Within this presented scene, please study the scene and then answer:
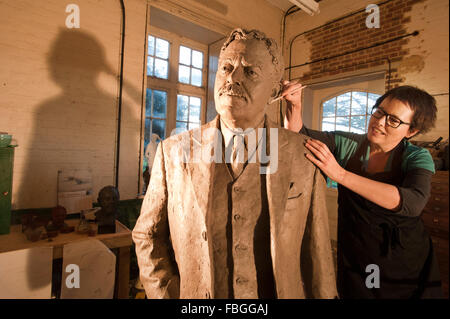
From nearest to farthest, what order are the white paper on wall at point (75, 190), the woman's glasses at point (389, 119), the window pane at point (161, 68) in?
the woman's glasses at point (389, 119), the white paper on wall at point (75, 190), the window pane at point (161, 68)

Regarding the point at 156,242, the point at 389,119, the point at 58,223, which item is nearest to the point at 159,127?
the point at 58,223

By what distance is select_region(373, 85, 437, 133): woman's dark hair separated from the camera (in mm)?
715

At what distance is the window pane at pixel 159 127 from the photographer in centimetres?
446

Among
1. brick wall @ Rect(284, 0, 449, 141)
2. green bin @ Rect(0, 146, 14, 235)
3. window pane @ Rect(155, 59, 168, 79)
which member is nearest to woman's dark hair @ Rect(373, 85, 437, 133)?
brick wall @ Rect(284, 0, 449, 141)

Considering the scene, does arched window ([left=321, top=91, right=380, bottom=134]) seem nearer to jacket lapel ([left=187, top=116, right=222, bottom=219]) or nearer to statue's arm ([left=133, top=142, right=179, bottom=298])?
jacket lapel ([left=187, top=116, right=222, bottom=219])

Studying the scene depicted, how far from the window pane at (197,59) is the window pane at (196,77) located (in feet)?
0.33

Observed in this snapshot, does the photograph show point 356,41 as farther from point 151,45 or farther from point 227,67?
point 227,67

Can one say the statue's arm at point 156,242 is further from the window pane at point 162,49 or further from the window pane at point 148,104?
the window pane at point 162,49

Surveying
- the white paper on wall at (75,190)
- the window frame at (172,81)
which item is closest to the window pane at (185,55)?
the window frame at (172,81)

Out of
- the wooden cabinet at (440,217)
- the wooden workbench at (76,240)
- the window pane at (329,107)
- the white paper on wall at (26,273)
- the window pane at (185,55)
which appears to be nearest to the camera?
the wooden cabinet at (440,217)

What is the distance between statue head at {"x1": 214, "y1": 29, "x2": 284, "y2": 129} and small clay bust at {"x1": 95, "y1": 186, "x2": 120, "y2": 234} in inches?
82.2

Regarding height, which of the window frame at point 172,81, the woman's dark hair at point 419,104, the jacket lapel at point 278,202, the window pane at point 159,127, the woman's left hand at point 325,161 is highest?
the window frame at point 172,81

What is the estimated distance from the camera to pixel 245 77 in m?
0.98
